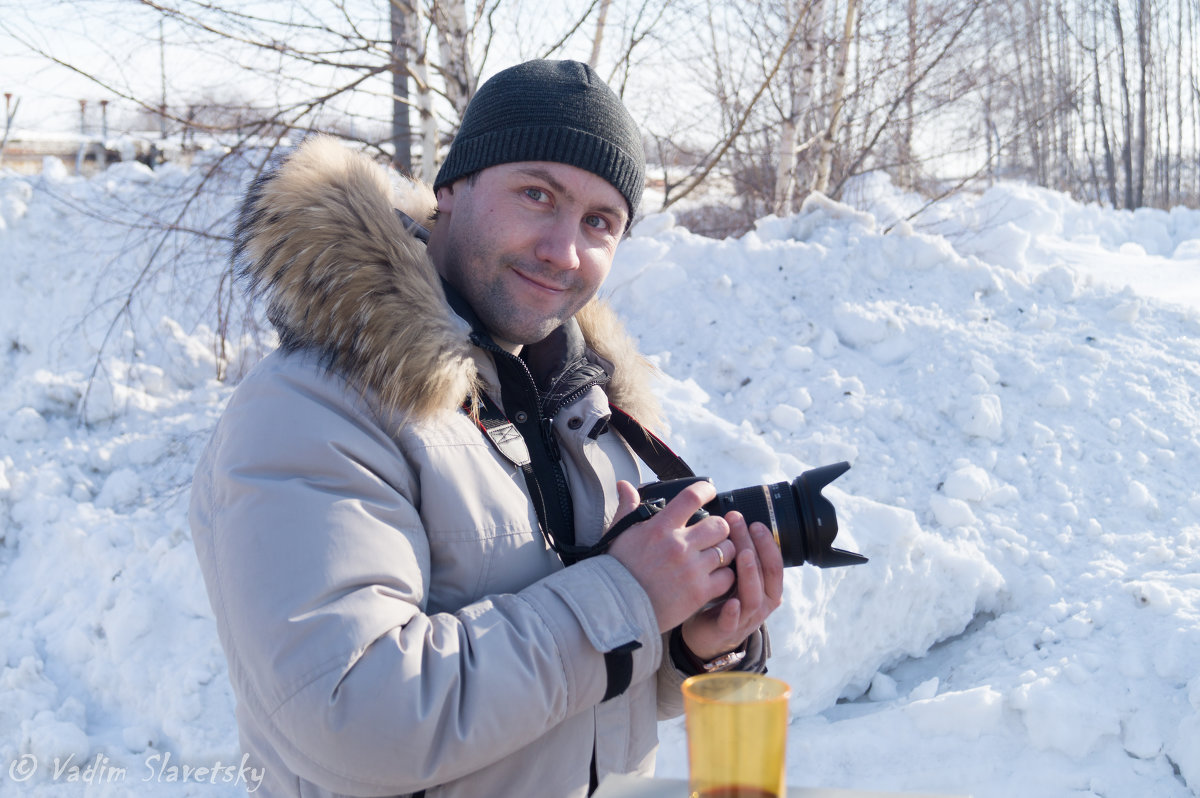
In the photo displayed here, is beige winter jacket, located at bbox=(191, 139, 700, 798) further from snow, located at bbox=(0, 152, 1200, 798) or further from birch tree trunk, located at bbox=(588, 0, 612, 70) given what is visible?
birch tree trunk, located at bbox=(588, 0, 612, 70)

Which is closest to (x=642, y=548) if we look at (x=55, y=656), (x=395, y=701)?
(x=395, y=701)

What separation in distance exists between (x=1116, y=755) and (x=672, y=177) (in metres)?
6.47

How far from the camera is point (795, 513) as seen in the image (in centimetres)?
163

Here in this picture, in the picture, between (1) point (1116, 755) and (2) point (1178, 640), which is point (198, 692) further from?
(2) point (1178, 640)

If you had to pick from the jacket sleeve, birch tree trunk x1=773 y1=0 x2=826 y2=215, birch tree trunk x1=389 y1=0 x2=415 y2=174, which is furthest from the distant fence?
the jacket sleeve

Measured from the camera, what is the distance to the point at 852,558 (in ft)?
5.35

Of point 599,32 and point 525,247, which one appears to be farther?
point 599,32

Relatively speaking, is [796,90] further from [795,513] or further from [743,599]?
[743,599]

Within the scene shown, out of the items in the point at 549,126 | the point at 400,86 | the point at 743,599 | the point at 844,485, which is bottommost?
the point at 844,485

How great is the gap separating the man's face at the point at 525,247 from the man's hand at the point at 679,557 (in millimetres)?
532

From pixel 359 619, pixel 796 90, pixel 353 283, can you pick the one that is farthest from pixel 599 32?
pixel 359 619

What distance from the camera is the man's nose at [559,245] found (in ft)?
5.71

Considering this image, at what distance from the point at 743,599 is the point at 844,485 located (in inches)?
116

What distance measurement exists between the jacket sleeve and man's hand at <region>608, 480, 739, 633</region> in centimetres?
3
